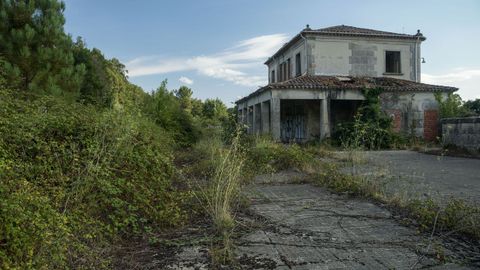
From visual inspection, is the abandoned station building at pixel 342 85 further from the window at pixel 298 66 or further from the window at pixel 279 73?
the window at pixel 279 73

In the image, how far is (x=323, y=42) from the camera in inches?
876

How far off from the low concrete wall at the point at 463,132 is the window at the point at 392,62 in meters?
6.39

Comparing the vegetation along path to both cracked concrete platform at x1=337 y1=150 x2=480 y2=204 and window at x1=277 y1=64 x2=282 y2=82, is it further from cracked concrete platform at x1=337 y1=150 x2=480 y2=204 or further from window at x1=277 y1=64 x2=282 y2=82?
window at x1=277 y1=64 x2=282 y2=82

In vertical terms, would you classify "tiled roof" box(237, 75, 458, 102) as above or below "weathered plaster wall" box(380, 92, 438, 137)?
above

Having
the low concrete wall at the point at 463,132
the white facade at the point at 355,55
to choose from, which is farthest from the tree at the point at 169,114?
the low concrete wall at the point at 463,132

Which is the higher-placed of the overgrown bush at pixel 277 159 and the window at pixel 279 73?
the window at pixel 279 73

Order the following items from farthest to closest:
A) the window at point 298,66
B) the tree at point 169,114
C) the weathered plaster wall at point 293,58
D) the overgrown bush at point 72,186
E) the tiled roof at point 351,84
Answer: the window at point 298,66 < the weathered plaster wall at point 293,58 < the tiled roof at point 351,84 < the tree at point 169,114 < the overgrown bush at point 72,186

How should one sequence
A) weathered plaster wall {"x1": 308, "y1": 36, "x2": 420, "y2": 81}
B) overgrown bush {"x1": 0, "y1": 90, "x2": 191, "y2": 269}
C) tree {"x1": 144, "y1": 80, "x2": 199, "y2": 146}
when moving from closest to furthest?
overgrown bush {"x1": 0, "y1": 90, "x2": 191, "y2": 269}, tree {"x1": 144, "y1": 80, "x2": 199, "y2": 146}, weathered plaster wall {"x1": 308, "y1": 36, "x2": 420, "y2": 81}

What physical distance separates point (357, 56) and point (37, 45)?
16692 mm

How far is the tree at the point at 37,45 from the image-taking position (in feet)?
36.1

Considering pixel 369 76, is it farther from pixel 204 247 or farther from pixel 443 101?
pixel 204 247

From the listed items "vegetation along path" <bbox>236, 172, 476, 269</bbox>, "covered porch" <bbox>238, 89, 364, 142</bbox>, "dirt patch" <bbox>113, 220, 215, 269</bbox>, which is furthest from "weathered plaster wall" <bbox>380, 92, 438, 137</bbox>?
"dirt patch" <bbox>113, 220, 215, 269</bbox>

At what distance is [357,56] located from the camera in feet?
74.4

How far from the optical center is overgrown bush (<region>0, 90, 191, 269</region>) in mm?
2922
